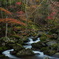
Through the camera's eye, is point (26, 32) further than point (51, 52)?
Yes

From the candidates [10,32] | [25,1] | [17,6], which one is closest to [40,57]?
[10,32]

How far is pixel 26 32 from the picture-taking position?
2173 centimetres

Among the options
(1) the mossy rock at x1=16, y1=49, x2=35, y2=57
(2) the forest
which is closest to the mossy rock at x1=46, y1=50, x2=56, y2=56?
(2) the forest

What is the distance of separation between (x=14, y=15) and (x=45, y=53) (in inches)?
379

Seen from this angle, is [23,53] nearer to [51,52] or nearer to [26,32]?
[51,52]

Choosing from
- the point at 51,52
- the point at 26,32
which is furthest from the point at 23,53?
the point at 26,32

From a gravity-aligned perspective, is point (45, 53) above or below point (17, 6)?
below

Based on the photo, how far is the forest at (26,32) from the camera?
11.6m

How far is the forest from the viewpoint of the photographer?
11633 mm

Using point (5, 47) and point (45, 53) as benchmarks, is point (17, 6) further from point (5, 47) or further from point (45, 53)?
point (45, 53)

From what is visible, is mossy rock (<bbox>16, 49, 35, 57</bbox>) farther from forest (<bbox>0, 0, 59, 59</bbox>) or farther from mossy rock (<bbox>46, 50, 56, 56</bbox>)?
mossy rock (<bbox>46, 50, 56, 56</bbox>)

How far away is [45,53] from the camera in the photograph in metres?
12.1

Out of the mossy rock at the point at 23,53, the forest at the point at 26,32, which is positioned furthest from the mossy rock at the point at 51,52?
the mossy rock at the point at 23,53

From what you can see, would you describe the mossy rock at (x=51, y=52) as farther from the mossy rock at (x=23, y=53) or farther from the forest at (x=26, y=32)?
the mossy rock at (x=23, y=53)
